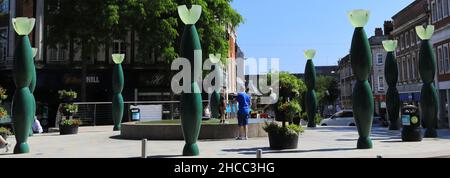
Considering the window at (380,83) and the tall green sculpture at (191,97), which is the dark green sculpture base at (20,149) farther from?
the window at (380,83)

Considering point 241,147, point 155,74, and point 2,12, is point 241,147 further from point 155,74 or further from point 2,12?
point 2,12

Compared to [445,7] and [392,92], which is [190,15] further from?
[445,7]

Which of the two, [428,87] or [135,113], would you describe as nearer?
[428,87]

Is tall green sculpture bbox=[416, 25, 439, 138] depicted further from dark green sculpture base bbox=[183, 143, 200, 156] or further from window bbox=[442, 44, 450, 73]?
window bbox=[442, 44, 450, 73]

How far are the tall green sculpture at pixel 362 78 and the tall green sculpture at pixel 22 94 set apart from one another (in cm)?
918

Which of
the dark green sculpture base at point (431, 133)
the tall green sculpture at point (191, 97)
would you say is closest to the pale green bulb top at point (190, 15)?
the tall green sculpture at point (191, 97)

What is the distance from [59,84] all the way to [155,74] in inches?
327

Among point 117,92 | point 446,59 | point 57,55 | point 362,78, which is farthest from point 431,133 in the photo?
point 57,55

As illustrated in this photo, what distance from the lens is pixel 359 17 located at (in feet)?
40.5

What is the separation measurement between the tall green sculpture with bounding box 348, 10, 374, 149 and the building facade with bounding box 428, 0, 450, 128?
71.5 ft

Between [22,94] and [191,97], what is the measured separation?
4943 millimetres

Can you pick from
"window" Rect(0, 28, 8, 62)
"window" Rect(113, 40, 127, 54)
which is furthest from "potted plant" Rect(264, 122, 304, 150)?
"window" Rect(0, 28, 8, 62)
